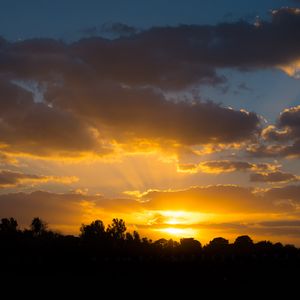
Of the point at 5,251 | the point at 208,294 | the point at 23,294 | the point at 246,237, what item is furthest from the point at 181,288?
the point at 246,237

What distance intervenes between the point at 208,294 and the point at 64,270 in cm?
1670

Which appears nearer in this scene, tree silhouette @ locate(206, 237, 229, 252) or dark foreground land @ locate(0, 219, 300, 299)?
dark foreground land @ locate(0, 219, 300, 299)

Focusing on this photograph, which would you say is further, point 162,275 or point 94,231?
point 94,231

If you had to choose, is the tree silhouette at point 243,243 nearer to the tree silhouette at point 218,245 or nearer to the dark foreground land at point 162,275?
the tree silhouette at point 218,245

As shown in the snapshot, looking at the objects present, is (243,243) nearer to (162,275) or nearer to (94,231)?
(94,231)

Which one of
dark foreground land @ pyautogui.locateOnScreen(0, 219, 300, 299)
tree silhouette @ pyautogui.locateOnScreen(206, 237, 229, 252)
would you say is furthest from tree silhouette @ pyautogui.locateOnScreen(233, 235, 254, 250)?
dark foreground land @ pyautogui.locateOnScreen(0, 219, 300, 299)

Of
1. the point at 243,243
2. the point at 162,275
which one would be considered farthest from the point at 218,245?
the point at 162,275

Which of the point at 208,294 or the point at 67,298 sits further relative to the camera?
the point at 208,294

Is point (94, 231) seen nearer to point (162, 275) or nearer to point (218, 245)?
point (218, 245)

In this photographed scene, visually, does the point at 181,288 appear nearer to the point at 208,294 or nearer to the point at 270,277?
the point at 208,294

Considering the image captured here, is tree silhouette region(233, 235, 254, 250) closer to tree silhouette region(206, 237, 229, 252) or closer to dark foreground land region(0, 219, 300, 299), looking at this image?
tree silhouette region(206, 237, 229, 252)

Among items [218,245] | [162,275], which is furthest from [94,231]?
[162,275]

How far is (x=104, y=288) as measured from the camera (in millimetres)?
44031

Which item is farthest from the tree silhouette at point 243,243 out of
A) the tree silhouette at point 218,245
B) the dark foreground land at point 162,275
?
the dark foreground land at point 162,275
